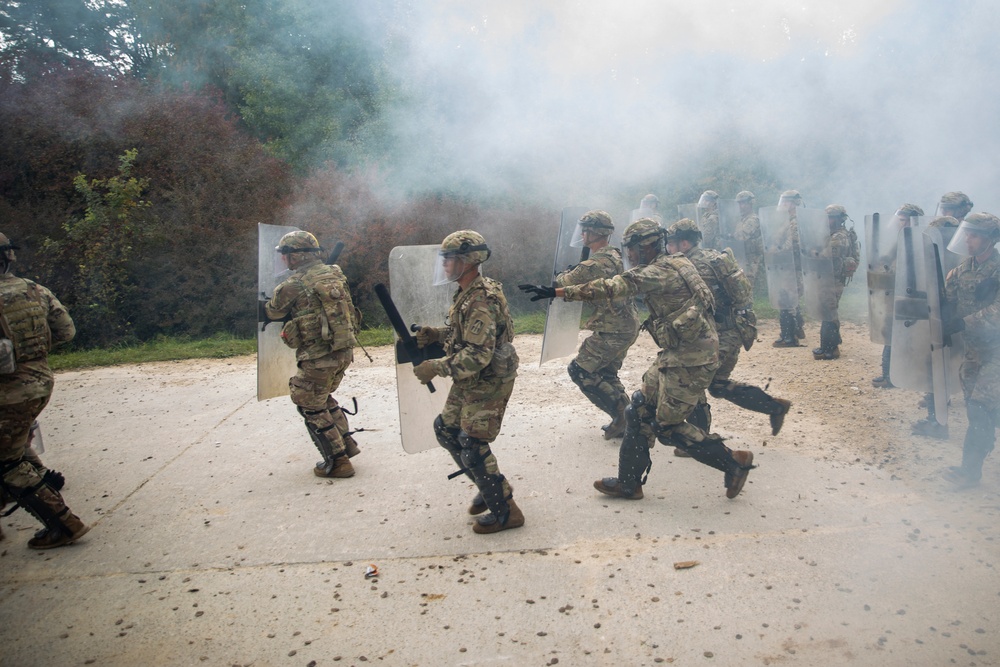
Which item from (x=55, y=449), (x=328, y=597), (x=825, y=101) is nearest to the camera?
(x=328, y=597)

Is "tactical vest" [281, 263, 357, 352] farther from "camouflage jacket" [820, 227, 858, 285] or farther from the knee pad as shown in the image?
"camouflage jacket" [820, 227, 858, 285]

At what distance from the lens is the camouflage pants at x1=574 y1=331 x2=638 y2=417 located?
5078 millimetres

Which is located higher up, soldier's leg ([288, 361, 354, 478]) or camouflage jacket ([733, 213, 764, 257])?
camouflage jacket ([733, 213, 764, 257])

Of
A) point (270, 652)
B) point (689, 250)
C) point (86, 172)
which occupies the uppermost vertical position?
point (86, 172)

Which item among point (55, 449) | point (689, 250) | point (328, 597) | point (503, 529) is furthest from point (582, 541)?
point (55, 449)

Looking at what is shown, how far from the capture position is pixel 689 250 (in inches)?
191

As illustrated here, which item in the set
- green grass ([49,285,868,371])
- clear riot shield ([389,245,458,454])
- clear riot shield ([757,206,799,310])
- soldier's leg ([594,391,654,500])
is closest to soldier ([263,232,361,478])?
clear riot shield ([389,245,458,454])

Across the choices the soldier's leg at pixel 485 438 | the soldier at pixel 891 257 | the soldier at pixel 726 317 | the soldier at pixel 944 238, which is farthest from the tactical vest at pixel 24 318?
→ the soldier at pixel 891 257

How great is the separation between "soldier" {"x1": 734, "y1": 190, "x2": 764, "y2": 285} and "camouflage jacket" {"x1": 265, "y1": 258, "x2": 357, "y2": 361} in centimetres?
623

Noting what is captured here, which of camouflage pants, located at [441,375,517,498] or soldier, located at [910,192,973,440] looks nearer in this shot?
camouflage pants, located at [441,375,517,498]

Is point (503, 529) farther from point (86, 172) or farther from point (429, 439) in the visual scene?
point (86, 172)

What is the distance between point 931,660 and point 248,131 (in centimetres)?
1327

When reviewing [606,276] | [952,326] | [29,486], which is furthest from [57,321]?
[952,326]

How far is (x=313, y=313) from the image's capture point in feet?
14.9
